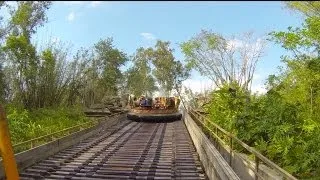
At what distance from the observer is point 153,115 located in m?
27.5

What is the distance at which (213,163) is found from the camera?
813 cm

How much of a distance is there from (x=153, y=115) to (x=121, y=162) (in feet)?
55.7

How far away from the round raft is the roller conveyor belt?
12438 millimetres

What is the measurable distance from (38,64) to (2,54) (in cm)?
214

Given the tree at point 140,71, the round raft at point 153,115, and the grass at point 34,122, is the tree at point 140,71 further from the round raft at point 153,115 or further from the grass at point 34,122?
the grass at point 34,122

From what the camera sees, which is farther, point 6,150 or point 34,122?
point 34,122

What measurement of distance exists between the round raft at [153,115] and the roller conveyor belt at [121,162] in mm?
12438

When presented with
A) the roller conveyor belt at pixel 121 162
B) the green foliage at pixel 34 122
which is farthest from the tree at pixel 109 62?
the roller conveyor belt at pixel 121 162

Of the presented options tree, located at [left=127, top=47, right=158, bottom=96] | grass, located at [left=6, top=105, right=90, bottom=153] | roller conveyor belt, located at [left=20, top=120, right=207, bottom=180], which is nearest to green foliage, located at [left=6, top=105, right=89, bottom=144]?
grass, located at [left=6, top=105, right=90, bottom=153]

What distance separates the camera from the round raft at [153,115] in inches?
1080

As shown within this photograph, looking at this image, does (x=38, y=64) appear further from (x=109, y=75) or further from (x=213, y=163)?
(x=109, y=75)

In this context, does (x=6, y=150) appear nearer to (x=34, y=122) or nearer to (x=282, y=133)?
(x=282, y=133)

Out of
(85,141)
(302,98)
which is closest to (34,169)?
(85,141)

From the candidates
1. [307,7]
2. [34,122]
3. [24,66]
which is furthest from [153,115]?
[34,122]
